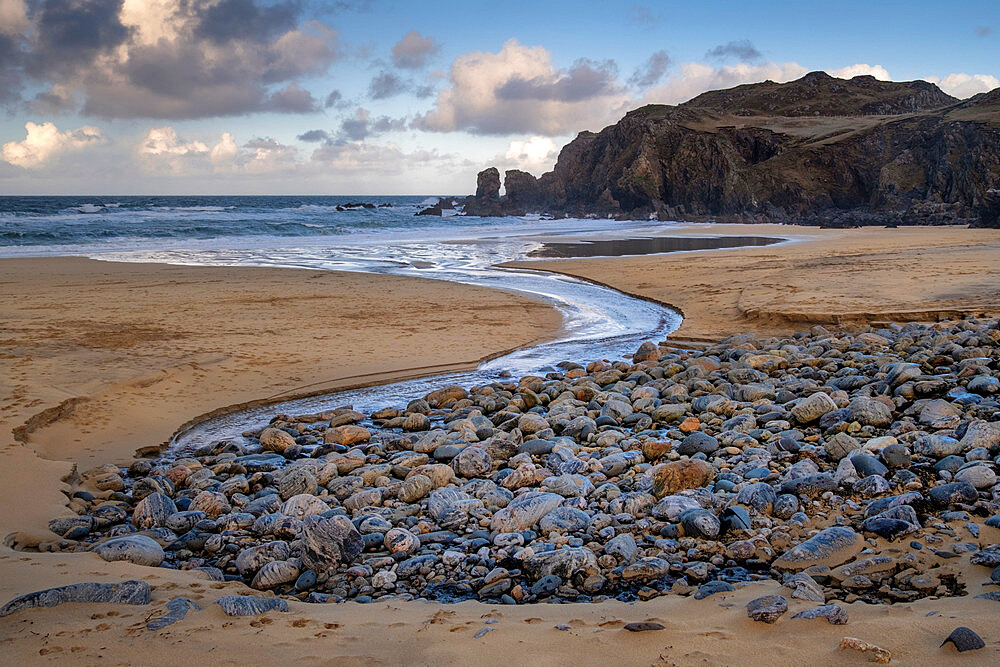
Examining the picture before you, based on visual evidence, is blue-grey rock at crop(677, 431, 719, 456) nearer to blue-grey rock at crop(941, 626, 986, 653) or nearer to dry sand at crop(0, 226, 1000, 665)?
dry sand at crop(0, 226, 1000, 665)

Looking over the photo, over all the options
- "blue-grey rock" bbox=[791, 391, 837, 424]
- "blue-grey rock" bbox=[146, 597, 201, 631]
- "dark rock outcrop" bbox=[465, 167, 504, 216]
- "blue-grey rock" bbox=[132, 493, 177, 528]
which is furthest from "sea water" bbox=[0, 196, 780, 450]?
"dark rock outcrop" bbox=[465, 167, 504, 216]

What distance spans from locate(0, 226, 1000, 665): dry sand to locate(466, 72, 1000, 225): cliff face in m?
23.1

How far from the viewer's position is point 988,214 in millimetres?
28922

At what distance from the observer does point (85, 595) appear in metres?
2.65

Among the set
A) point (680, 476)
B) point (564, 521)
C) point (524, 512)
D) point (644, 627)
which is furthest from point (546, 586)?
point (680, 476)

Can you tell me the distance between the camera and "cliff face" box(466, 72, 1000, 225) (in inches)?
1615

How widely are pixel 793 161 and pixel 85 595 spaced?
56.1 meters

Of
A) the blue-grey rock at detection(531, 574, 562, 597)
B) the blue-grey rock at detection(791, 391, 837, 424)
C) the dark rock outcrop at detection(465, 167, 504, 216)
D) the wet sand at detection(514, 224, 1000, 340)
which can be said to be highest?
the dark rock outcrop at detection(465, 167, 504, 216)

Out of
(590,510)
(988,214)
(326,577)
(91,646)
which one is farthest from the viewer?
(988,214)

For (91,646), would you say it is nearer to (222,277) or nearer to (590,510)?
(590,510)

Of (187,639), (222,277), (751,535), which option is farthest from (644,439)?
(222,277)

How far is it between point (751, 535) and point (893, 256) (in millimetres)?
16769

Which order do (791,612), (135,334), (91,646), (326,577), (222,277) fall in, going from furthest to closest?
(222,277) → (135,334) → (326,577) → (791,612) → (91,646)

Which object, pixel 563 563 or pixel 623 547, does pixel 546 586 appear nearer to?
pixel 563 563
